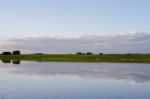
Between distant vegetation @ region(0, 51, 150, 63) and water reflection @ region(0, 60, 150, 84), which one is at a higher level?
distant vegetation @ region(0, 51, 150, 63)

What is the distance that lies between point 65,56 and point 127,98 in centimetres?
11557

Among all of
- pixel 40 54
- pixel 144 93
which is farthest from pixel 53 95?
pixel 40 54

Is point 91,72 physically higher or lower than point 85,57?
lower

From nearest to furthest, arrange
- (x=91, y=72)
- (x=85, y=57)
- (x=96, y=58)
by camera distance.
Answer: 1. (x=91, y=72)
2. (x=96, y=58)
3. (x=85, y=57)

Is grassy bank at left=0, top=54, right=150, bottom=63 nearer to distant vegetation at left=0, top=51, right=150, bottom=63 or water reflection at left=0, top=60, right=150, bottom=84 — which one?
distant vegetation at left=0, top=51, right=150, bottom=63

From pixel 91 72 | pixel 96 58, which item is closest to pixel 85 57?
pixel 96 58

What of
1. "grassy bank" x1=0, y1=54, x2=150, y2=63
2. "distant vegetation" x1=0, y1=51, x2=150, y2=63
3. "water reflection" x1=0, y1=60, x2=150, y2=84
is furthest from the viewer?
"distant vegetation" x1=0, y1=51, x2=150, y2=63

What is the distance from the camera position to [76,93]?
28844 millimetres

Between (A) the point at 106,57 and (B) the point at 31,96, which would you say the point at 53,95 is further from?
(A) the point at 106,57

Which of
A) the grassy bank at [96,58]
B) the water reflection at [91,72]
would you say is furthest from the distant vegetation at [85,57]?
the water reflection at [91,72]

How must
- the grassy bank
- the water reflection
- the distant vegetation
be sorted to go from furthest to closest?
the distant vegetation < the grassy bank < the water reflection

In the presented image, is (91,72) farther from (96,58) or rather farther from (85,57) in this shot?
(85,57)

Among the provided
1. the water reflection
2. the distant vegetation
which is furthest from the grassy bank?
the water reflection

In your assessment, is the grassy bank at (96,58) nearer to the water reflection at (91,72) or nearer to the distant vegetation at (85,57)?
the distant vegetation at (85,57)
